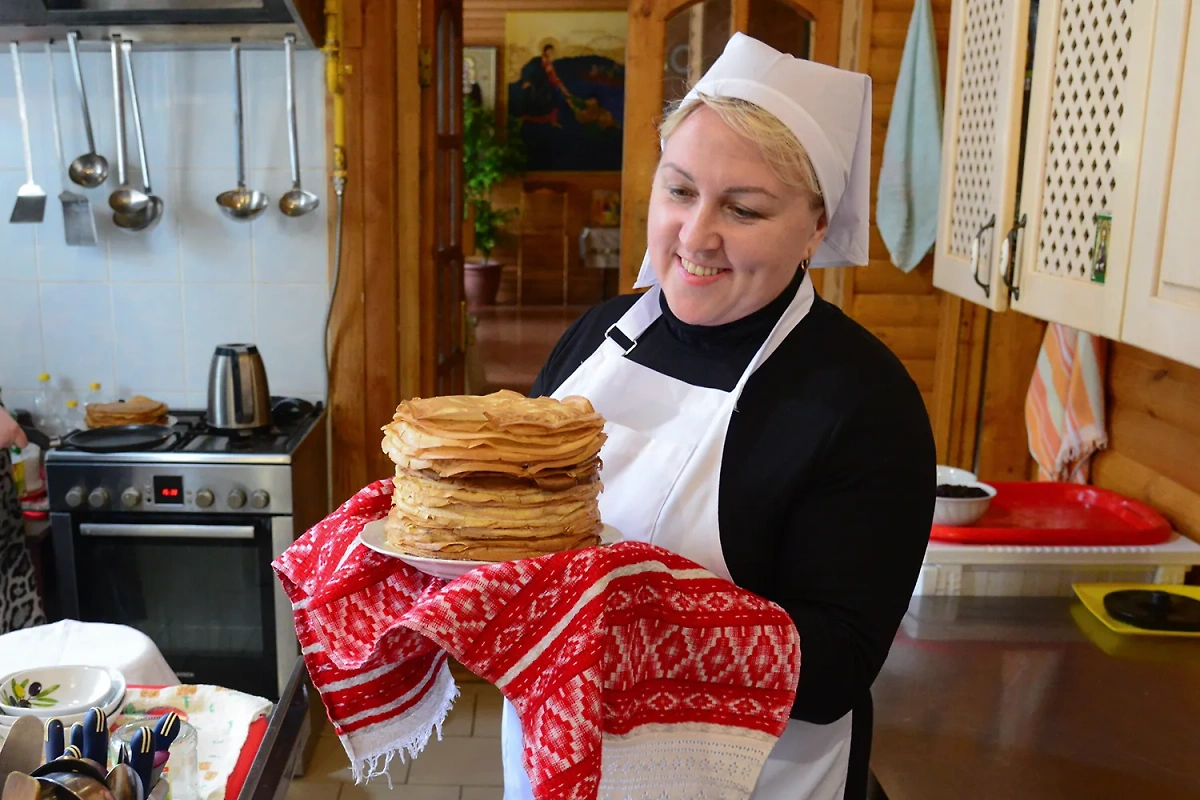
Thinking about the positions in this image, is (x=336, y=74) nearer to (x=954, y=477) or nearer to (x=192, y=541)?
(x=192, y=541)

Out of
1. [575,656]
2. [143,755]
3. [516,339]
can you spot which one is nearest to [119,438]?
[143,755]

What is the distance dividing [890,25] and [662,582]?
2447 mm

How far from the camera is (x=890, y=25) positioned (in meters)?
2.92

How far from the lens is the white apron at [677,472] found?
1.17 m

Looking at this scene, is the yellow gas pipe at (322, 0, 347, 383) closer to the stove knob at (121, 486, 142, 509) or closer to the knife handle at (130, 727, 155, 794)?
the stove knob at (121, 486, 142, 509)

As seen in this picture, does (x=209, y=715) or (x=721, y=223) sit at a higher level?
(x=721, y=223)

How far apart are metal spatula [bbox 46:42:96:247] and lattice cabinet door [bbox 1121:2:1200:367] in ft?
8.69

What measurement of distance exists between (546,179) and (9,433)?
6113 millimetres

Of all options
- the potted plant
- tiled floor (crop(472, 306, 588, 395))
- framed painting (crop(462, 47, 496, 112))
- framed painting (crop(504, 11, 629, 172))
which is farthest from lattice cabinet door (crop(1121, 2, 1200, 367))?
framed painting (crop(462, 47, 496, 112))

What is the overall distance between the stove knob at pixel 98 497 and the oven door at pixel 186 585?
0.06 meters

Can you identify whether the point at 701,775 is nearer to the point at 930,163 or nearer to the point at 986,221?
the point at 986,221

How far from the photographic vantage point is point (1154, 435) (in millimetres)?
2062

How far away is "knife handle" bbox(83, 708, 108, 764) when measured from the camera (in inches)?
36.2

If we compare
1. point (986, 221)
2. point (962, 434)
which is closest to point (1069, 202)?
point (986, 221)
